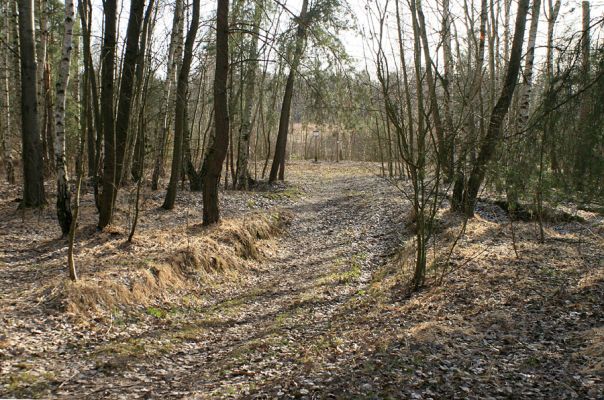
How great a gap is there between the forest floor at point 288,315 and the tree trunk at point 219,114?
71 cm

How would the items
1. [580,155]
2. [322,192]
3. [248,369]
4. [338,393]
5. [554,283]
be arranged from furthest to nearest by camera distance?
[322,192] < [554,283] < [580,155] < [248,369] < [338,393]

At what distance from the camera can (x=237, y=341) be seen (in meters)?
6.10

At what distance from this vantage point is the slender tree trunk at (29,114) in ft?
33.6

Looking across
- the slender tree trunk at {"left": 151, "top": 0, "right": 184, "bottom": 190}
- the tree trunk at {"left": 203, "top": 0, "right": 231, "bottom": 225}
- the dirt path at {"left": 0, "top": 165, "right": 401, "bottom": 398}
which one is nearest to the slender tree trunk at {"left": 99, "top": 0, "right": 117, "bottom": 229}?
the tree trunk at {"left": 203, "top": 0, "right": 231, "bottom": 225}

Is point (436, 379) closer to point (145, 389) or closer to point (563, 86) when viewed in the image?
point (145, 389)

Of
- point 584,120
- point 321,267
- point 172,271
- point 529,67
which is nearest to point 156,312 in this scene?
point 172,271

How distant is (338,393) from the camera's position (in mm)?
4461

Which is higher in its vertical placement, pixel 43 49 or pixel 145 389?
pixel 43 49

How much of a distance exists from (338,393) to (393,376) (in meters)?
0.66

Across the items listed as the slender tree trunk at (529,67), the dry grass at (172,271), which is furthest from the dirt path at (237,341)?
the slender tree trunk at (529,67)

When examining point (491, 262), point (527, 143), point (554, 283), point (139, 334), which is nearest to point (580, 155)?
point (527, 143)

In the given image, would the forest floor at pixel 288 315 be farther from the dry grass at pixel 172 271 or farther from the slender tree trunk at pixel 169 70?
the slender tree trunk at pixel 169 70

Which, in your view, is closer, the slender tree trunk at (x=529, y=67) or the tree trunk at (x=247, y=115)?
the slender tree trunk at (x=529, y=67)

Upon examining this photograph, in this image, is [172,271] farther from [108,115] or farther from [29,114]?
[29,114]
